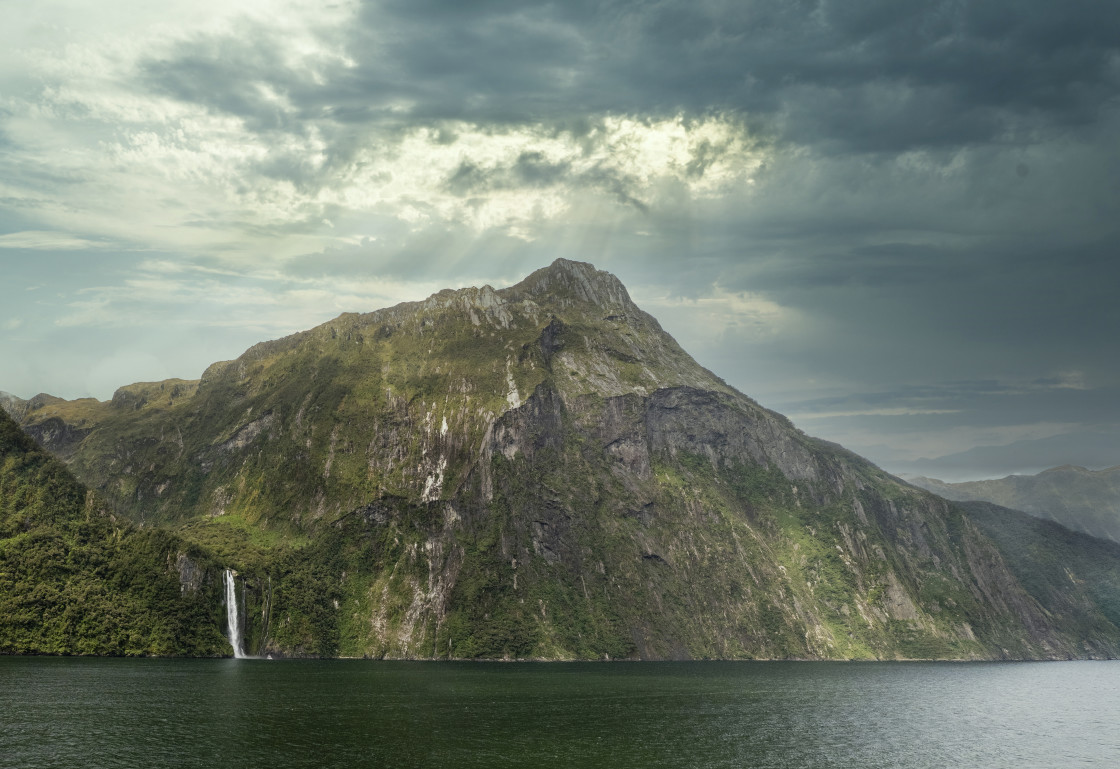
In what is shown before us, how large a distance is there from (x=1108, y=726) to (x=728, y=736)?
85540mm

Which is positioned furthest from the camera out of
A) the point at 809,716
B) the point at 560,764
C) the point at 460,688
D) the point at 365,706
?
the point at 460,688

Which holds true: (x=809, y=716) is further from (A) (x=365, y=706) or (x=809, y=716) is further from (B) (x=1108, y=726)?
(A) (x=365, y=706)

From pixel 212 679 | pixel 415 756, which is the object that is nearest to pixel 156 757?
pixel 415 756

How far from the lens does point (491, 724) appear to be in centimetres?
11631

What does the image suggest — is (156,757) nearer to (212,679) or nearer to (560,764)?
(560,764)

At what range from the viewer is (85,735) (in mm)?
94688

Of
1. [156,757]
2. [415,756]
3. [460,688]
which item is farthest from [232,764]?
[460,688]

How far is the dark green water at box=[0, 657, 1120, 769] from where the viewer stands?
3615 inches

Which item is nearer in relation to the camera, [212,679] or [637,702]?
[637,702]

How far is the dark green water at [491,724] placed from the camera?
301 ft

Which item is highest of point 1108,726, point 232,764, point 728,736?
point 232,764

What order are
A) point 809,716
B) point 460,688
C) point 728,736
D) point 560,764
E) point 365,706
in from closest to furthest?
1. point 560,764
2. point 728,736
3. point 365,706
4. point 809,716
5. point 460,688

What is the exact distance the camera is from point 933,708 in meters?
165

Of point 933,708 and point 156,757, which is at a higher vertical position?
point 156,757
